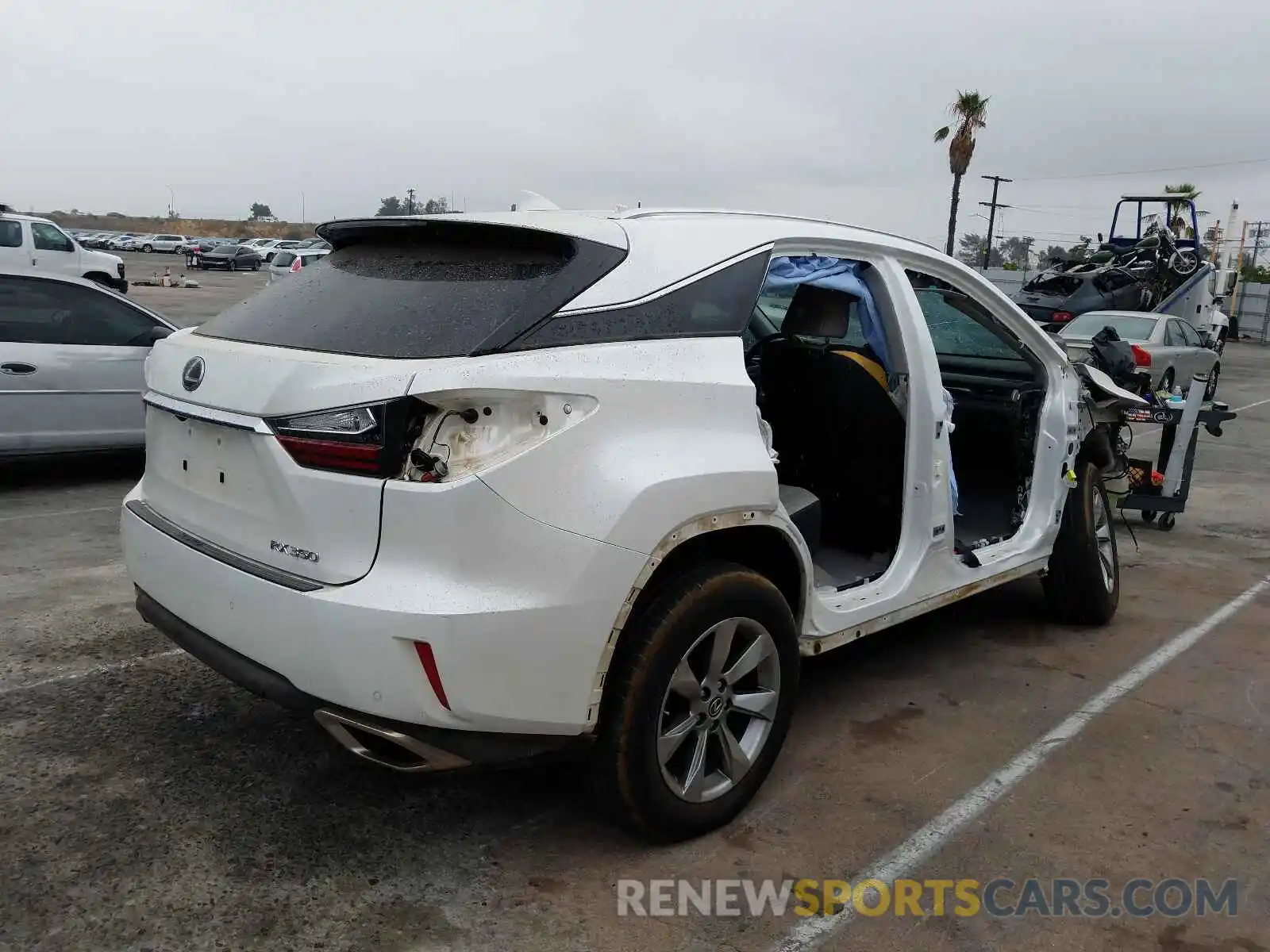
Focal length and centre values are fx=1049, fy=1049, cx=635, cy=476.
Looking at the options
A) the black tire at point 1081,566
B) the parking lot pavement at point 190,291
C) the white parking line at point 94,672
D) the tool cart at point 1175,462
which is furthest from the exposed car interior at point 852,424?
the parking lot pavement at point 190,291

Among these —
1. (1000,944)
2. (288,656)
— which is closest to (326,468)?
(288,656)

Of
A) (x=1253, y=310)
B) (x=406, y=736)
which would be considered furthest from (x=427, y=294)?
(x=1253, y=310)

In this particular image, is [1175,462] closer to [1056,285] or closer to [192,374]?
[192,374]

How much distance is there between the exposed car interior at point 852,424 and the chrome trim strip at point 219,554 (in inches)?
63.2

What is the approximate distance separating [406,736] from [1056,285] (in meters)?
18.8

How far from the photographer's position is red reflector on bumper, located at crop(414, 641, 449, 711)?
2.39 m

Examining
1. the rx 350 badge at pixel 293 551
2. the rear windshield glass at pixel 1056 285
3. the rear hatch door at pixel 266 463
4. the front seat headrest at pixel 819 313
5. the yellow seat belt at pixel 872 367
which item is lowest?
the rx 350 badge at pixel 293 551

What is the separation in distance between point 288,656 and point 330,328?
0.89 m

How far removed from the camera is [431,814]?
313 cm

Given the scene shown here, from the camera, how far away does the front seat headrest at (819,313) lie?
3826 mm

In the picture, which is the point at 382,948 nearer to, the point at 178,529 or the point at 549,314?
the point at 178,529

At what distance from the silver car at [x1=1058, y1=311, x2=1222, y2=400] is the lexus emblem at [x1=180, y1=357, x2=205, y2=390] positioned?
13.5 metres

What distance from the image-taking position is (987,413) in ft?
16.6

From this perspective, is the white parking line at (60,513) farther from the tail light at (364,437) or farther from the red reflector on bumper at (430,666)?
the red reflector on bumper at (430,666)
